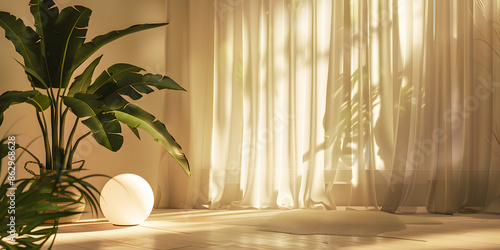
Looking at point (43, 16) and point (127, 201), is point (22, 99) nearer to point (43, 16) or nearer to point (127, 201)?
point (43, 16)

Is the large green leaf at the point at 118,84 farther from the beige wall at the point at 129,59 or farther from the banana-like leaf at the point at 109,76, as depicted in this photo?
the beige wall at the point at 129,59

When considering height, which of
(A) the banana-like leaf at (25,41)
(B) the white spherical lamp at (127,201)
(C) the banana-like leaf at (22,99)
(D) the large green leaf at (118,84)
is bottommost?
(B) the white spherical lamp at (127,201)

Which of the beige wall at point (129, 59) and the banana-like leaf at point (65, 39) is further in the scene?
the beige wall at point (129, 59)

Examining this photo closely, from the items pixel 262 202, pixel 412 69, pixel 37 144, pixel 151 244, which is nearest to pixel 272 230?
pixel 151 244

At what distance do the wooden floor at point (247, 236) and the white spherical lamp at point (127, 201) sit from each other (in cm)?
5

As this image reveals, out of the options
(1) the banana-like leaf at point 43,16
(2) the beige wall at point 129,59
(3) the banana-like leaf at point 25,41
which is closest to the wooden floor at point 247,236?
(2) the beige wall at point 129,59

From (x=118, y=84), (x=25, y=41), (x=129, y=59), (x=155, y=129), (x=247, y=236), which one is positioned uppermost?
(x=129, y=59)

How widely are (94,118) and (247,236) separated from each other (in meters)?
0.83

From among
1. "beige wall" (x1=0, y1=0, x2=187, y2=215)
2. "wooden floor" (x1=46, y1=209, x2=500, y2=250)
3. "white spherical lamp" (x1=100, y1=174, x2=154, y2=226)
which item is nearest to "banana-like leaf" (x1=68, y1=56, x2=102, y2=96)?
"beige wall" (x1=0, y1=0, x2=187, y2=215)

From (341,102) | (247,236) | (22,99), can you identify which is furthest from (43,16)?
(341,102)

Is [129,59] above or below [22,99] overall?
above

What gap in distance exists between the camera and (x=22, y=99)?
205 cm

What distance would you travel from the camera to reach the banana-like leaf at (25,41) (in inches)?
83.8

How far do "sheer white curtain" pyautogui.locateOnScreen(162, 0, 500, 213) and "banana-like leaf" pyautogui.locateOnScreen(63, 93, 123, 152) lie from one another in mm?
869
